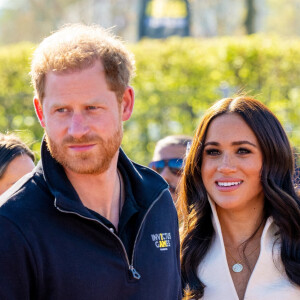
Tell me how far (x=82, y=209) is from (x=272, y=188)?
149 cm

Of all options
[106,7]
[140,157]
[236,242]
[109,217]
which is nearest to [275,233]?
[236,242]

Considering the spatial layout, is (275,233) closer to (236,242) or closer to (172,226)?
(236,242)

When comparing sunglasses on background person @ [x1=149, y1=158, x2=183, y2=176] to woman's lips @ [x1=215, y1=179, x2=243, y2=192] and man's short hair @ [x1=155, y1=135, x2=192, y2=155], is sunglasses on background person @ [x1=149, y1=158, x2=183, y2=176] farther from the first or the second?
woman's lips @ [x1=215, y1=179, x2=243, y2=192]

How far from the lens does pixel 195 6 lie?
38.0 metres

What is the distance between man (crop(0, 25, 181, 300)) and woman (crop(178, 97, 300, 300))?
761 mm

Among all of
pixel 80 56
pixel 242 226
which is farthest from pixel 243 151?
pixel 80 56

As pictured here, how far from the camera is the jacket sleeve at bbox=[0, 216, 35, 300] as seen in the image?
236cm

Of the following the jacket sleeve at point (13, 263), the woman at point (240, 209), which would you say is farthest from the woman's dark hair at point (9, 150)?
the jacket sleeve at point (13, 263)

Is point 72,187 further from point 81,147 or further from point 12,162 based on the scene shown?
point 12,162

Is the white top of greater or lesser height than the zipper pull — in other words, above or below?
below

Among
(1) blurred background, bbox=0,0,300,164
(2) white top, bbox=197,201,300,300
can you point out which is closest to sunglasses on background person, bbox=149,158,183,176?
(2) white top, bbox=197,201,300,300

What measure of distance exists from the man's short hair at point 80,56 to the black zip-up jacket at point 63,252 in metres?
0.35

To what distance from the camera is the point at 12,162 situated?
4133mm

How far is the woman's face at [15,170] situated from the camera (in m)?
4.07
